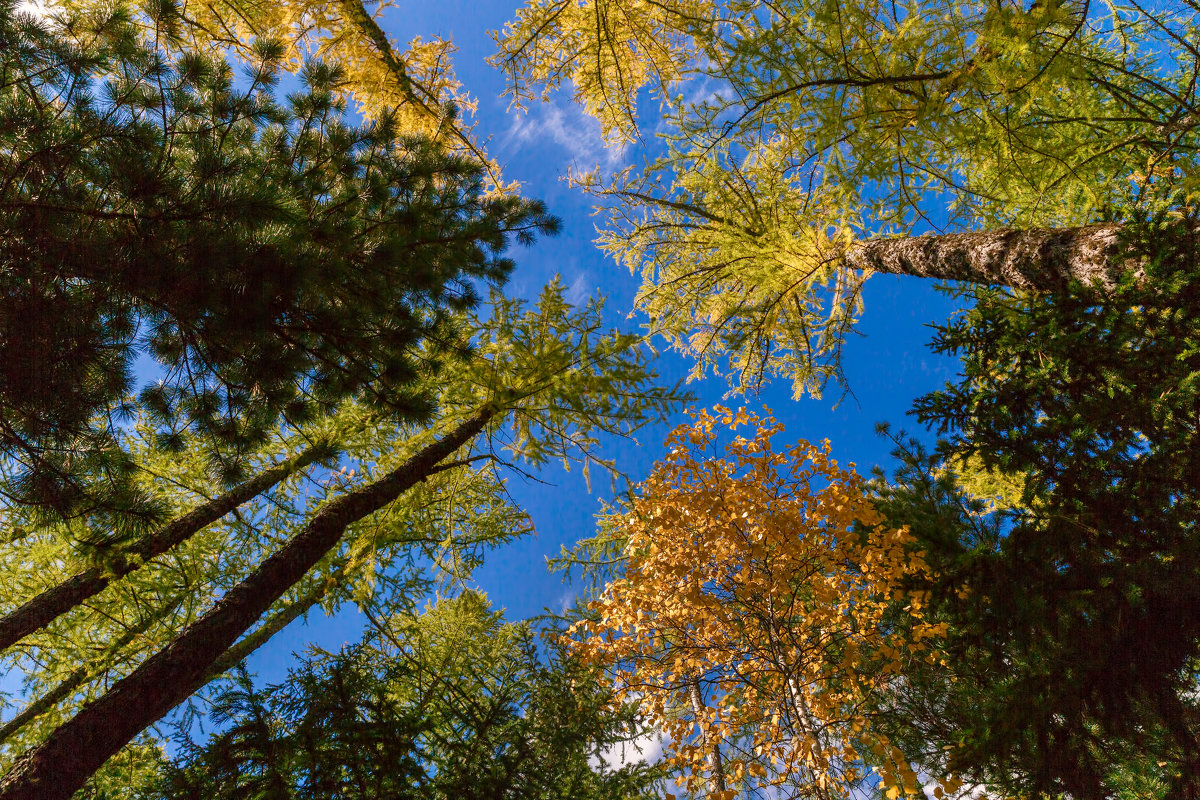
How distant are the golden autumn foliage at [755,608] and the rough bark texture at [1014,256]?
2.08 metres

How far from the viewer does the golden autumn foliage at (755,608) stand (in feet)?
13.2

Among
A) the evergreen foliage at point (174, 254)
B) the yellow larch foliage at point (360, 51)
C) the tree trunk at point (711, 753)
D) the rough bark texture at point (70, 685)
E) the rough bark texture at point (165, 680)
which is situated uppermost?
the yellow larch foliage at point (360, 51)

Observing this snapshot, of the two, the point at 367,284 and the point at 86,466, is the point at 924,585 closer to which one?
the point at 367,284

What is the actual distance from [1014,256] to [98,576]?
7439 millimetres

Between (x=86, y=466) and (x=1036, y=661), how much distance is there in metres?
6.30

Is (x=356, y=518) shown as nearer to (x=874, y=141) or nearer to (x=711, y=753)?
(x=711, y=753)

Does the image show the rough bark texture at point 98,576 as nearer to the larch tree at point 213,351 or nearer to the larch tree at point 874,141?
the larch tree at point 213,351

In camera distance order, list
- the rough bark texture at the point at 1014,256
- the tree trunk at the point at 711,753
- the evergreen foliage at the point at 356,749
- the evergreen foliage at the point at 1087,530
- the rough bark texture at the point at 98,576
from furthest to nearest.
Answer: the tree trunk at the point at 711,753 < the rough bark texture at the point at 98,576 < the rough bark texture at the point at 1014,256 < the evergreen foliage at the point at 1087,530 < the evergreen foliage at the point at 356,749

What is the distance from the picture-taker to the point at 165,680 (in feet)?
9.43

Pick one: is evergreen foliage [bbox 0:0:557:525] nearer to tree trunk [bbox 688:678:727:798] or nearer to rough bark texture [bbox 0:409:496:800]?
rough bark texture [bbox 0:409:496:800]

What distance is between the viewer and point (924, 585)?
181 inches

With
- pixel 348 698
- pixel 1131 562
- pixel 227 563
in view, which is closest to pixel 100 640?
pixel 227 563

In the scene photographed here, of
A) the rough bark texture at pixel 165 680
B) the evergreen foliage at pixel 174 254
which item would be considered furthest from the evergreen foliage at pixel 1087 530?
the rough bark texture at pixel 165 680

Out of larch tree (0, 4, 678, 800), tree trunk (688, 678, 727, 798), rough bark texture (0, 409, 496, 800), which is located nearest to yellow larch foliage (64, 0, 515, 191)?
larch tree (0, 4, 678, 800)
